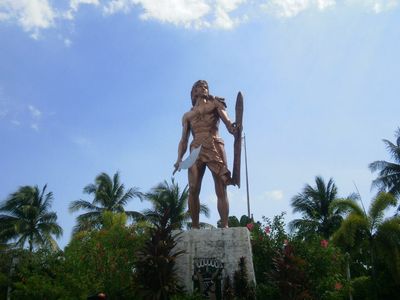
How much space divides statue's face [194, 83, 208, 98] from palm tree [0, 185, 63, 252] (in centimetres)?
2015

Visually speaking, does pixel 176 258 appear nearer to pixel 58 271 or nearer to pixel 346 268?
pixel 58 271

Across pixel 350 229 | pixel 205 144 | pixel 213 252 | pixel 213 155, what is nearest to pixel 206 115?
pixel 205 144

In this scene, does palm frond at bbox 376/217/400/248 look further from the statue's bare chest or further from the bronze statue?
the statue's bare chest

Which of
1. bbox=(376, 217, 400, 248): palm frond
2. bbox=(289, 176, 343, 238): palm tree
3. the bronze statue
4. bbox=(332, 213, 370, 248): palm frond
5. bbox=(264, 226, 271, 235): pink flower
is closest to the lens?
the bronze statue

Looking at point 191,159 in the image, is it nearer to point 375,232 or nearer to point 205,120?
point 205,120

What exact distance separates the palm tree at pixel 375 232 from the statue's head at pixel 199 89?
11.8m

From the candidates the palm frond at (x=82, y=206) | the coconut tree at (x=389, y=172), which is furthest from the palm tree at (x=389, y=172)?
the palm frond at (x=82, y=206)

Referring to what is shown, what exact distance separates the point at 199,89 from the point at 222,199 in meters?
2.44

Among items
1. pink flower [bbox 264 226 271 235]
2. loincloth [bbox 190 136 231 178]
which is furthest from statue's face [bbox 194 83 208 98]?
pink flower [bbox 264 226 271 235]

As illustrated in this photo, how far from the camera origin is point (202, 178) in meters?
9.70

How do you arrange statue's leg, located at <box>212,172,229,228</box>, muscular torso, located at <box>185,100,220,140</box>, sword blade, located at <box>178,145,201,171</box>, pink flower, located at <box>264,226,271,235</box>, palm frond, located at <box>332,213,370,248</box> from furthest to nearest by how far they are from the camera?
palm frond, located at <box>332,213,370,248</box> < pink flower, located at <box>264,226,271,235</box> < muscular torso, located at <box>185,100,220,140</box> < sword blade, located at <box>178,145,201,171</box> < statue's leg, located at <box>212,172,229,228</box>

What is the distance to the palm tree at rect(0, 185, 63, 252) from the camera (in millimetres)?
28328

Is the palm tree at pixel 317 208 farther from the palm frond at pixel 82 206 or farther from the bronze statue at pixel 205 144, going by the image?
the bronze statue at pixel 205 144

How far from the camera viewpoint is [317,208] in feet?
93.2
